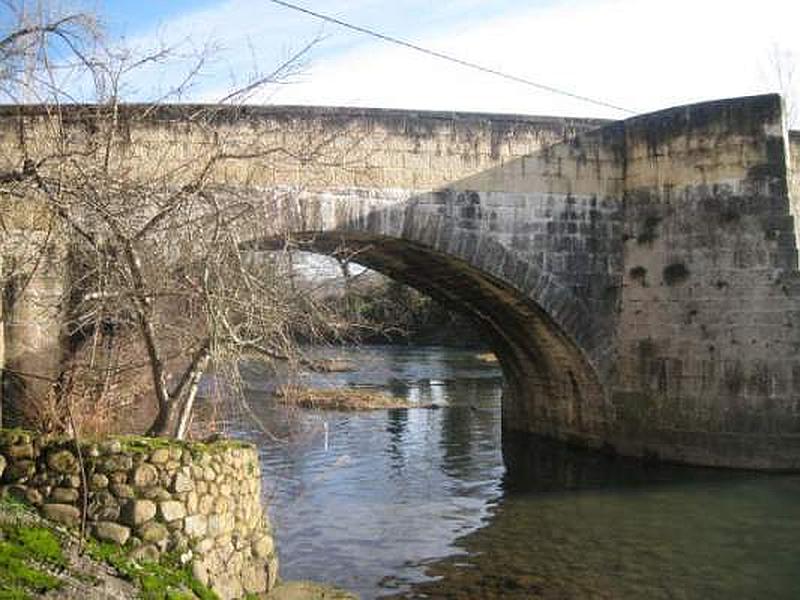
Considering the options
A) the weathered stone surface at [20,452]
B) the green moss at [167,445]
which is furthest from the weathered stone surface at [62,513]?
the green moss at [167,445]

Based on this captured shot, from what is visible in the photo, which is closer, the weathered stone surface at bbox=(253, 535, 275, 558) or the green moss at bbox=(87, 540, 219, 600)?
the green moss at bbox=(87, 540, 219, 600)

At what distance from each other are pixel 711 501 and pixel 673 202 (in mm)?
4474

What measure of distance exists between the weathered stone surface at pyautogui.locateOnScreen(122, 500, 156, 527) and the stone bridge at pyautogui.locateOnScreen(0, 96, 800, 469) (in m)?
5.95

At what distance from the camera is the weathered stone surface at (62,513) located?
5.68m

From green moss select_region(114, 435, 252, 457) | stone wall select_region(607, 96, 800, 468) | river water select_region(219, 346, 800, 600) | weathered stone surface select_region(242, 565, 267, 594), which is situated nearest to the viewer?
green moss select_region(114, 435, 252, 457)

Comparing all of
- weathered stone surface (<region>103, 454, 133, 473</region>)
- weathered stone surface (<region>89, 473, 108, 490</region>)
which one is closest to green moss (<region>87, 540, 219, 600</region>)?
weathered stone surface (<region>89, 473, 108, 490</region>)

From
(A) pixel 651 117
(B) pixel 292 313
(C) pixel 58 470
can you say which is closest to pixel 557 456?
(A) pixel 651 117

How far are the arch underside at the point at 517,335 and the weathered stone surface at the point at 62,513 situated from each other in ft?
21.7

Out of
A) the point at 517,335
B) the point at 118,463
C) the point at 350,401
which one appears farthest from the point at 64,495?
the point at 350,401

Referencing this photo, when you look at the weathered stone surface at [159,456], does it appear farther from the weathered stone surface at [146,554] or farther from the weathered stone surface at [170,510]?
the weathered stone surface at [146,554]

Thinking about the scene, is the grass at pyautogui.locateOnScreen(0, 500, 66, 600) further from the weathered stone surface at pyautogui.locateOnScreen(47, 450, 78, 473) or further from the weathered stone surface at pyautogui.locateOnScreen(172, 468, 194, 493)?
the weathered stone surface at pyautogui.locateOnScreen(172, 468, 194, 493)

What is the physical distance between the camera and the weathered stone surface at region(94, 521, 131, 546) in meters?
5.75

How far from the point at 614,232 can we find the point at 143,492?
9500mm

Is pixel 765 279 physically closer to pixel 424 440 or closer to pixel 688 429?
pixel 688 429
